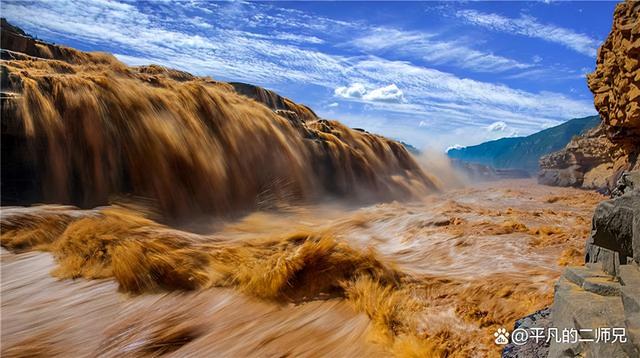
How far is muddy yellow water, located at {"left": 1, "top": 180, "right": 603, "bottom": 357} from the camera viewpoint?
76.6 inches

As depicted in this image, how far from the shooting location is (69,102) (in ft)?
15.3

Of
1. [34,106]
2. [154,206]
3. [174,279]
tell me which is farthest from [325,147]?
[174,279]

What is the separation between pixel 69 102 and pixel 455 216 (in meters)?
5.66

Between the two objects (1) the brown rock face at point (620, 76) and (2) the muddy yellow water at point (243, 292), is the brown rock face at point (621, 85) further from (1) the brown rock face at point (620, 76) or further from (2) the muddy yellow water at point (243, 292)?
(2) the muddy yellow water at point (243, 292)

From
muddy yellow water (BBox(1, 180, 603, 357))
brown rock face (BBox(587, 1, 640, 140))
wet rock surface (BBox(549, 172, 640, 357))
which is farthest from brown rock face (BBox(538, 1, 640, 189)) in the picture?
wet rock surface (BBox(549, 172, 640, 357))

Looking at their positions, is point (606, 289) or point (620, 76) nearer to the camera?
point (606, 289)

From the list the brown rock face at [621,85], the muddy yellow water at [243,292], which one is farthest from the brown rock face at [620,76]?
the muddy yellow water at [243,292]

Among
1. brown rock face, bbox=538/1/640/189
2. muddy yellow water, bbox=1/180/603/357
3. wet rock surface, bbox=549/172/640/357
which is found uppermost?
brown rock face, bbox=538/1/640/189

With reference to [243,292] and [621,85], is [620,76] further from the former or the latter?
[243,292]

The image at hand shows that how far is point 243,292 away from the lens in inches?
93.5

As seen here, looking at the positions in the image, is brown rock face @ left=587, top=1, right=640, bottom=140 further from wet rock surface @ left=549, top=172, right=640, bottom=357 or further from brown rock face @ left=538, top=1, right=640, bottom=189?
wet rock surface @ left=549, top=172, right=640, bottom=357

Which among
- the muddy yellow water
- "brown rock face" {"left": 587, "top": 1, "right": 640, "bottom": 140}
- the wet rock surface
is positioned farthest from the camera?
"brown rock face" {"left": 587, "top": 1, "right": 640, "bottom": 140}

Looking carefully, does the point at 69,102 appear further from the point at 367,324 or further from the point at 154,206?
the point at 367,324

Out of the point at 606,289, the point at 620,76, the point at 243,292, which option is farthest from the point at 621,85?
the point at 243,292
